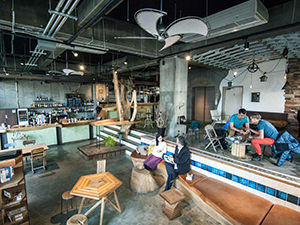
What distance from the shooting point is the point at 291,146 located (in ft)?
11.9

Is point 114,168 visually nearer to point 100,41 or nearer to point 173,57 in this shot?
point 100,41

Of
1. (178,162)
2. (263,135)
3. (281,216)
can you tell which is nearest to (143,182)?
(178,162)

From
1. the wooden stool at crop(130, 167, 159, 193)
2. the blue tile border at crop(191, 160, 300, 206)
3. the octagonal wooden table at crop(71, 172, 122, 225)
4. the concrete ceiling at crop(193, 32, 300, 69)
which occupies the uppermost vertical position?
the concrete ceiling at crop(193, 32, 300, 69)

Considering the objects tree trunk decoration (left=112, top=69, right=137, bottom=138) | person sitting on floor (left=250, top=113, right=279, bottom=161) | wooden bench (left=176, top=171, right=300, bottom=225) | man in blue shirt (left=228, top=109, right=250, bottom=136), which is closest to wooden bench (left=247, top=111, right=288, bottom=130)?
man in blue shirt (left=228, top=109, right=250, bottom=136)

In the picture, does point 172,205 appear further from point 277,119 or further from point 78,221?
point 277,119

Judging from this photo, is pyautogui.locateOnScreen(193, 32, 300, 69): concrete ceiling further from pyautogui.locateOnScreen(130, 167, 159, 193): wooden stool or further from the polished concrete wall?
pyautogui.locateOnScreen(130, 167, 159, 193): wooden stool

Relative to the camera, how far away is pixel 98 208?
3641mm

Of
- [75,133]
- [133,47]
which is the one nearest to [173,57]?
[133,47]

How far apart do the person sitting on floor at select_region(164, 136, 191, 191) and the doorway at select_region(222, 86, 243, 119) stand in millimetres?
6291

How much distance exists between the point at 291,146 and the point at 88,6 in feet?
18.6

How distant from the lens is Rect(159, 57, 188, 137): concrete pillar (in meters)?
6.45

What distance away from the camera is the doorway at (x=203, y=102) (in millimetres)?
9820

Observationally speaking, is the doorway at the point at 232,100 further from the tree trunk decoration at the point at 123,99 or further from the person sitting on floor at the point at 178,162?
the person sitting on floor at the point at 178,162

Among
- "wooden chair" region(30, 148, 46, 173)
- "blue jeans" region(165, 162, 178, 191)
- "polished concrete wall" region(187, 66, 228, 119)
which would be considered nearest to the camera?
"blue jeans" region(165, 162, 178, 191)
